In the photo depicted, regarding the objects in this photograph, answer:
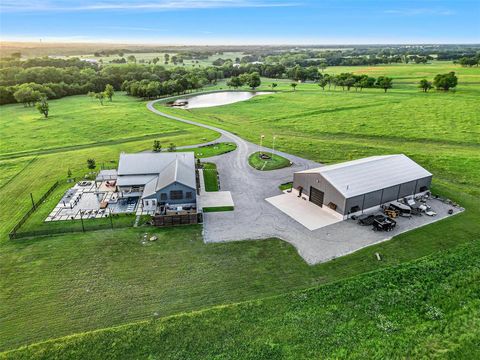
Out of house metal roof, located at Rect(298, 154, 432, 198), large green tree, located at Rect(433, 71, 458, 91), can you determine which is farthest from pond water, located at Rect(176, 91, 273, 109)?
house metal roof, located at Rect(298, 154, 432, 198)

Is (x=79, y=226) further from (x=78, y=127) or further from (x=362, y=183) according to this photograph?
(x=78, y=127)

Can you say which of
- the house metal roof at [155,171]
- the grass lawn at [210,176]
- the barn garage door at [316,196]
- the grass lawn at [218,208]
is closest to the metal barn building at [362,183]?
the barn garage door at [316,196]

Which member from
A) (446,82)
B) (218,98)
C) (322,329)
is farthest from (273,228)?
(446,82)

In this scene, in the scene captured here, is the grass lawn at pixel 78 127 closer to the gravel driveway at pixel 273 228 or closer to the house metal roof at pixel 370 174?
the gravel driveway at pixel 273 228

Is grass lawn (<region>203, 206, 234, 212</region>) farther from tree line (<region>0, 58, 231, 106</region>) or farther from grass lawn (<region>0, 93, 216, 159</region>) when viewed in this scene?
tree line (<region>0, 58, 231, 106</region>)

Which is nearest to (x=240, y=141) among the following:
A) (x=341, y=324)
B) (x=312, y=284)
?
(x=312, y=284)

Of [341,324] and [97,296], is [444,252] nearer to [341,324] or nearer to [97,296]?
[341,324]
